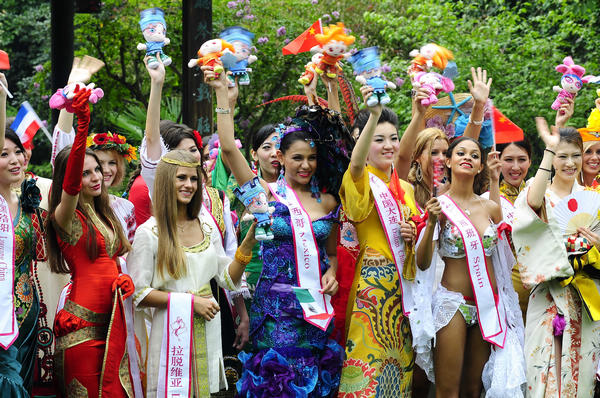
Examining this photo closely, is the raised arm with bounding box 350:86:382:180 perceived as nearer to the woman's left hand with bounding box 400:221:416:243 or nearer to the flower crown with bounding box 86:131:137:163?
the woman's left hand with bounding box 400:221:416:243

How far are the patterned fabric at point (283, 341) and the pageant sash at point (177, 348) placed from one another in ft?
0.97

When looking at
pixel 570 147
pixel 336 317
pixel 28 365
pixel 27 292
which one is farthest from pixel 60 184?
pixel 570 147

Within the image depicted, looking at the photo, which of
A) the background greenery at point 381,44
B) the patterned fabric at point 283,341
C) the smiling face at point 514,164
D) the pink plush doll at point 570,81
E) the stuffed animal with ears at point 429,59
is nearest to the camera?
the patterned fabric at point 283,341

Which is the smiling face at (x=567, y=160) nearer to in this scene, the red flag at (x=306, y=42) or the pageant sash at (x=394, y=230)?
the pageant sash at (x=394, y=230)

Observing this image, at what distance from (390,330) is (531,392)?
1.11m

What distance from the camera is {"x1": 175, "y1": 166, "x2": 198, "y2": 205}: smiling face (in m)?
4.79

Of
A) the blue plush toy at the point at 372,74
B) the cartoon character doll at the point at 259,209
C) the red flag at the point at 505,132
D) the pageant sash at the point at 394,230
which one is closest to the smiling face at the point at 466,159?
the pageant sash at the point at 394,230

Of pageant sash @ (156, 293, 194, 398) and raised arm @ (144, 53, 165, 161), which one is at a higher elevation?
raised arm @ (144, 53, 165, 161)

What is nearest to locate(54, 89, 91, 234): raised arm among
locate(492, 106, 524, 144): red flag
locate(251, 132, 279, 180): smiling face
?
locate(251, 132, 279, 180): smiling face

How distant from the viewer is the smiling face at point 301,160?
189 inches

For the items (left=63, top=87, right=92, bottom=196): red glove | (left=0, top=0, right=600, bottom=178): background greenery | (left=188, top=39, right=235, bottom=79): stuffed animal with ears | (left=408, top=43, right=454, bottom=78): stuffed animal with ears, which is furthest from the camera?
(left=0, top=0, right=600, bottom=178): background greenery

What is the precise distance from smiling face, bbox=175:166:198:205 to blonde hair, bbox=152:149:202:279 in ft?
0.08

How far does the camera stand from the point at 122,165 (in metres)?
5.70

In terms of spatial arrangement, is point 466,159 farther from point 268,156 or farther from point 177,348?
point 177,348
